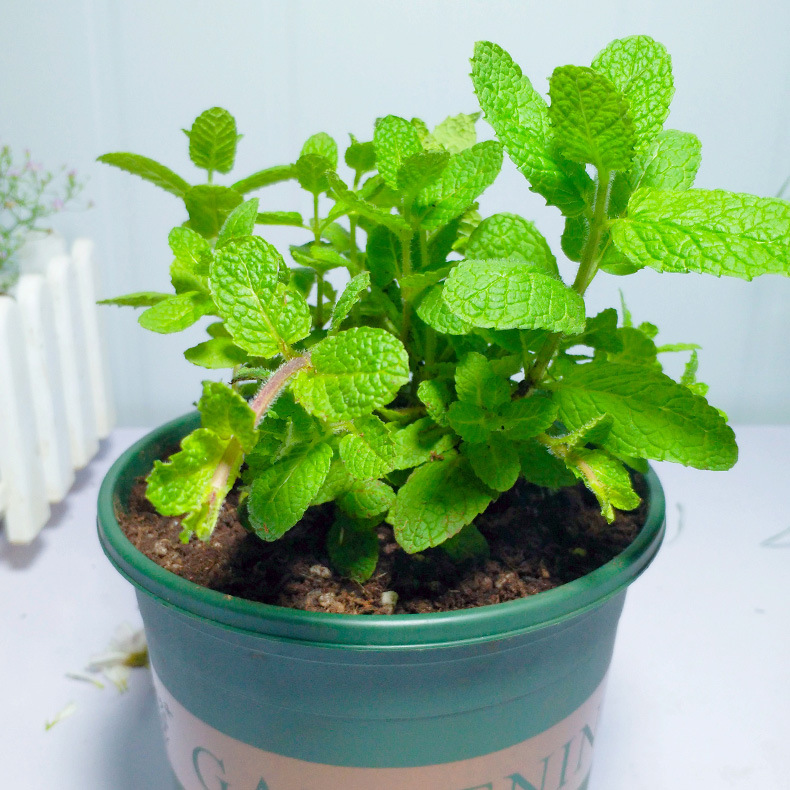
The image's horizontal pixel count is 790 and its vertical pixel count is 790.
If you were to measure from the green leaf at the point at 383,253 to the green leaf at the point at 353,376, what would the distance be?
0.52ft

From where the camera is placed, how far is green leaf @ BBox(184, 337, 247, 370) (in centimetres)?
53

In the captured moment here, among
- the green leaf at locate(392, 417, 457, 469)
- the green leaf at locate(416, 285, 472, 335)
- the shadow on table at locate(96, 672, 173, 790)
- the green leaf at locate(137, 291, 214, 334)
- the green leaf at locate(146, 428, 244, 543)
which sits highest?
the green leaf at locate(416, 285, 472, 335)

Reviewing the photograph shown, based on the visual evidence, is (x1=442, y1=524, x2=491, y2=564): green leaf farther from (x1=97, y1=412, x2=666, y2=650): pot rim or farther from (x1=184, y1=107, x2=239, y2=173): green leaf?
(x1=184, y1=107, x2=239, y2=173): green leaf

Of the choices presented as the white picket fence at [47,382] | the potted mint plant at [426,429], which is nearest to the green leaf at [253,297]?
the potted mint plant at [426,429]

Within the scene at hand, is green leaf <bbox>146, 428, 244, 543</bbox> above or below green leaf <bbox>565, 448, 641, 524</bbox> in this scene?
above

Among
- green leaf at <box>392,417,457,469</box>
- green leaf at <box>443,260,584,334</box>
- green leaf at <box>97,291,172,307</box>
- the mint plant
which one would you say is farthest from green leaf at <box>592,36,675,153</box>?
green leaf at <box>97,291,172,307</box>

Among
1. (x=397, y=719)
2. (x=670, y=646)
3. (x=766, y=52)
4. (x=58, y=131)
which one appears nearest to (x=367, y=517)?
(x=397, y=719)

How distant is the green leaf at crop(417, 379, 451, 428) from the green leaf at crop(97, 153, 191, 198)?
0.22m

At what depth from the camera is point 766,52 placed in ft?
4.37

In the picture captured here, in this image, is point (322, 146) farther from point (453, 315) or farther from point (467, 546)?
point (467, 546)

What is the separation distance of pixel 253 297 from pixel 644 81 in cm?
26

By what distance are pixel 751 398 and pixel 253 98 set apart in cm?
112

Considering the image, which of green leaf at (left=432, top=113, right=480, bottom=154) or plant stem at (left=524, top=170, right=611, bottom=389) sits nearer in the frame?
plant stem at (left=524, top=170, right=611, bottom=389)

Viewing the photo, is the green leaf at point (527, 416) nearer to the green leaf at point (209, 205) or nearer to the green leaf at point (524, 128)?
the green leaf at point (524, 128)
